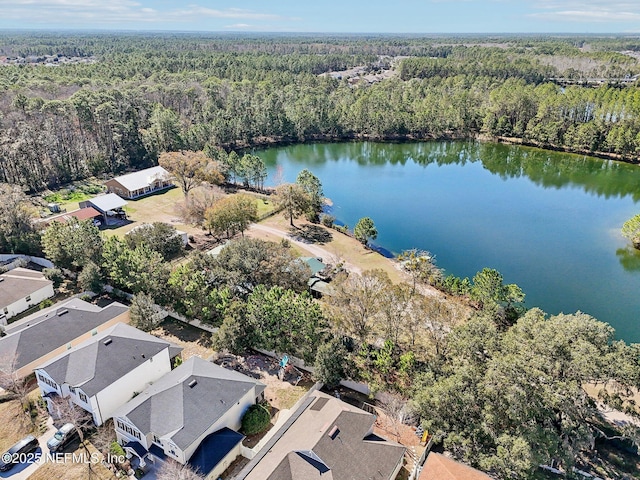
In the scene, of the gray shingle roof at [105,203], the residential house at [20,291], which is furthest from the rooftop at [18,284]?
the gray shingle roof at [105,203]

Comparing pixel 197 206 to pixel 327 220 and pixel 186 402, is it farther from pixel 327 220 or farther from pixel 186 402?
pixel 186 402

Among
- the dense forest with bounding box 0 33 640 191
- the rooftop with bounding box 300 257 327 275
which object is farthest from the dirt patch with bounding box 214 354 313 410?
the dense forest with bounding box 0 33 640 191

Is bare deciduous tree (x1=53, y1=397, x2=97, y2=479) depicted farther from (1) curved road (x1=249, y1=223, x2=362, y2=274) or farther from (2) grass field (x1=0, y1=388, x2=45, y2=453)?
(1) curved road (x1=249, y1=223, x2=362, y2=274)

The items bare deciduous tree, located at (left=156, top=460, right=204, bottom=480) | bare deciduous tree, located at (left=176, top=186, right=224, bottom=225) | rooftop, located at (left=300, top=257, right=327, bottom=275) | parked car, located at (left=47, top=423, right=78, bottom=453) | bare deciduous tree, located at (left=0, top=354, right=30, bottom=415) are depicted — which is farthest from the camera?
bare deciduous tree, located at (left=176, top=186, right=224, bottom=225)

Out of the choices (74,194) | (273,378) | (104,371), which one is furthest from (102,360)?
(74,194)

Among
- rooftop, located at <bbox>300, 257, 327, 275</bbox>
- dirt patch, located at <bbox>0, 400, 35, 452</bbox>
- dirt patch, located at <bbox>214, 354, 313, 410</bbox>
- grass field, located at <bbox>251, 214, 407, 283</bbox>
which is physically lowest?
grass field, located at <bbox>251, 214, 407, 283</bbox>

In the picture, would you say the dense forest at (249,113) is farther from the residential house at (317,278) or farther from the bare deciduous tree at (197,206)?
the residential house at (317,278)
